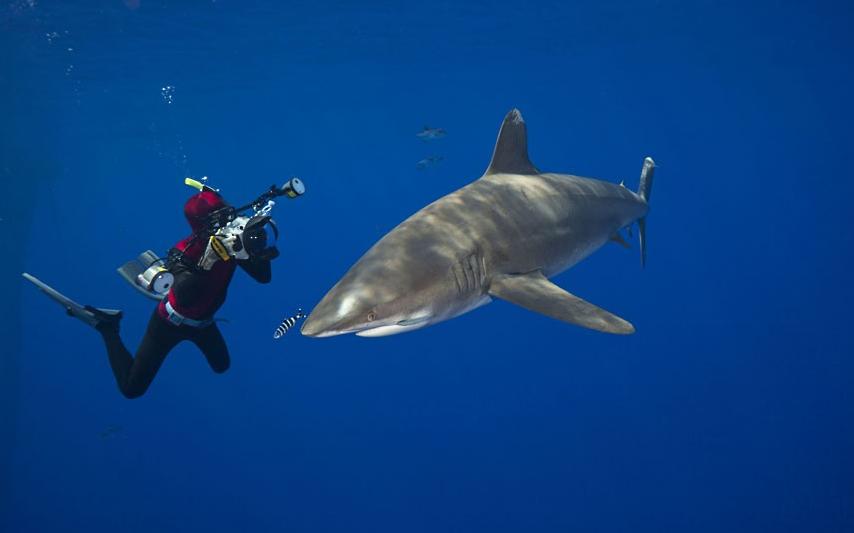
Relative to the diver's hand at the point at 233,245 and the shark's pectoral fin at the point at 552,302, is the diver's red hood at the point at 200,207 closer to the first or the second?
the diver's hand at the point at 233,245

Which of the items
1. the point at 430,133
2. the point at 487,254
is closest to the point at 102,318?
the point at 487,254

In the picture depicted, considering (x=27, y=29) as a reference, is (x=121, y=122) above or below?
above

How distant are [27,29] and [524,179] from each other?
69.2ft

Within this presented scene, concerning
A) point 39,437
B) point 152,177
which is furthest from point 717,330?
point 152,177

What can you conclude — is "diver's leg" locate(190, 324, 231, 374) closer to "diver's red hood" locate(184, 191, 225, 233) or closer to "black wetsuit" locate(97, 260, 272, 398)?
"black wetsuit" locate(97, 260, 272, 398)

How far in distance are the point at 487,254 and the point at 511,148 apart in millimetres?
2005

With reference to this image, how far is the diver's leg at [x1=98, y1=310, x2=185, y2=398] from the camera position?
19.7 ft

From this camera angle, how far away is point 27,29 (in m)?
18.3

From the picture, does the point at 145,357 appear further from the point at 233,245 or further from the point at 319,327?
the point at 319,327

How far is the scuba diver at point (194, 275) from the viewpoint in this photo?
15.7ft

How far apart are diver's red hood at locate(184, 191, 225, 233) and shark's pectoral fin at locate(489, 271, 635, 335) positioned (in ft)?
9.64

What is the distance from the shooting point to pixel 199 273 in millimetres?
5316

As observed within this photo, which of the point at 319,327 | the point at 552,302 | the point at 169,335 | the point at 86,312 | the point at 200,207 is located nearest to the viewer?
the point at 319,327

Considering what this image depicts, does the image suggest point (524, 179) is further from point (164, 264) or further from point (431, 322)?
point (164, 264)
